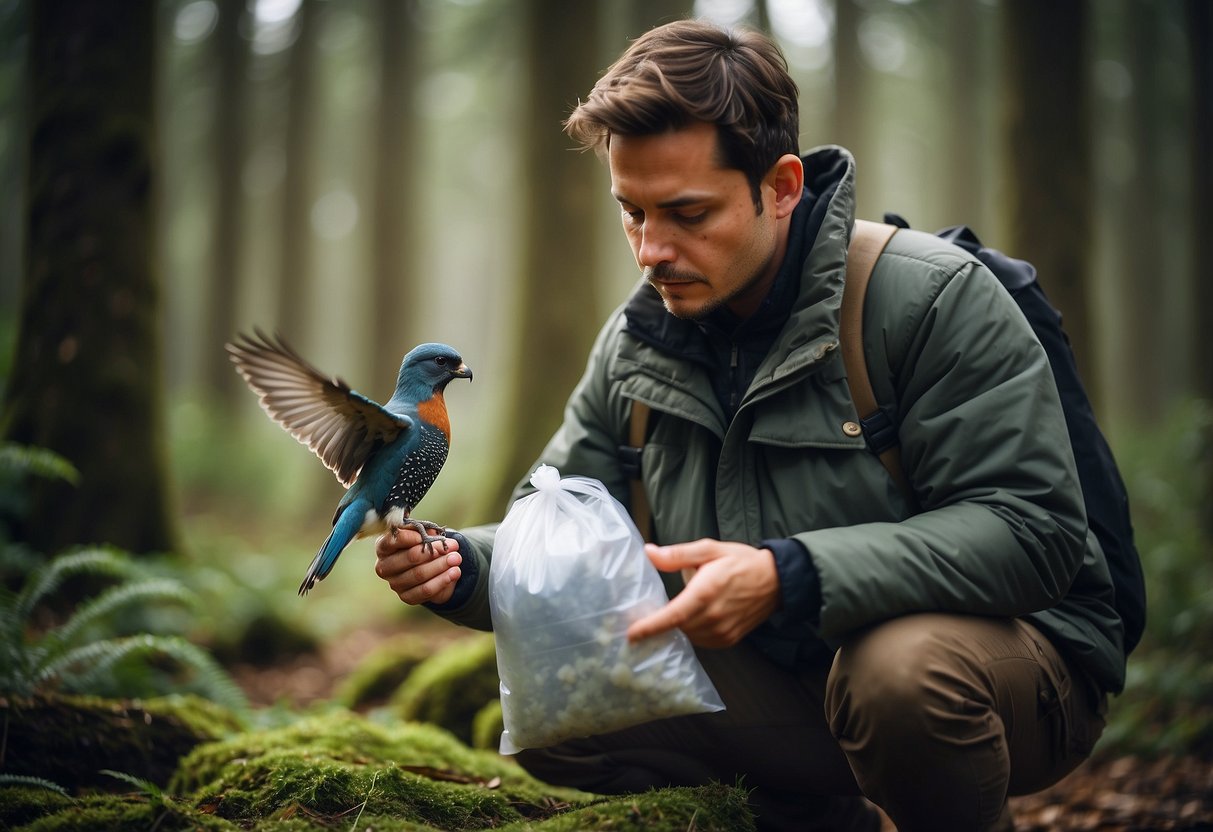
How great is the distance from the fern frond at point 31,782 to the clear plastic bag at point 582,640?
1.62m

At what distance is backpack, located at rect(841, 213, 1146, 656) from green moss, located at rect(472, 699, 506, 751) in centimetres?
247

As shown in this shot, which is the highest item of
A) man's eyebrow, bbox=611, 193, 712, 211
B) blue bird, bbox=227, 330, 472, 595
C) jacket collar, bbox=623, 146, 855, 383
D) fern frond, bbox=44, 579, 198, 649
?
man's eyebrow, bbox=611, 193, 712, 211

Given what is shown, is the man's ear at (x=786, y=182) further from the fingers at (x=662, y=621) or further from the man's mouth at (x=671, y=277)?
the fingers at (x=662, y=621)

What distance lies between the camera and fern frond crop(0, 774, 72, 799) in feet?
9.47

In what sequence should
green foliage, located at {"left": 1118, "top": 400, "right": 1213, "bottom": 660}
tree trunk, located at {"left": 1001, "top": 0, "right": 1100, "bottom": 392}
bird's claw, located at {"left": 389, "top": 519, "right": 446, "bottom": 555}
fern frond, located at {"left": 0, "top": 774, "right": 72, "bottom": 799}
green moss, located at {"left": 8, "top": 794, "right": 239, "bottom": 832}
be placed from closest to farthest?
green moss, located at {"left": 8, "top": 794, "right": 239, "bottom": 832}, bird's claw, located at {"left": 389, "top": 519, "right": 446, "bottom": 555}, fern frond, located at {"left": 0, "top": 774, "right": 72, "bottom": 799}, green foliage, located at {"left": 1118, "top": 400, "right": 1213, "bottom": 660}, tree trunk, located at {"left": 1001, "top": 0, "right": 1100, "bottom": 392}

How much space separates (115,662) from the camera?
4301 mm

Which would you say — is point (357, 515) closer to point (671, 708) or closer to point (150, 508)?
point (671, 708)

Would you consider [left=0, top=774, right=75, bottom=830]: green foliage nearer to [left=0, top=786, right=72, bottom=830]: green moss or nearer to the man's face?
[left=0, top=786, right=72, bottom=830]: green moss

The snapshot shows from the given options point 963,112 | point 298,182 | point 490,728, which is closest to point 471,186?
point 298,182

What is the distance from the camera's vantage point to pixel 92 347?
19.1ft

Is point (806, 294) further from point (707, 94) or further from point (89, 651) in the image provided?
point (89, 651)

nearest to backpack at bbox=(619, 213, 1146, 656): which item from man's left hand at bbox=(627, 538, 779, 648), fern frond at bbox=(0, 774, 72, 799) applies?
man's left hand at bbox=(627, 538, 779, 648)

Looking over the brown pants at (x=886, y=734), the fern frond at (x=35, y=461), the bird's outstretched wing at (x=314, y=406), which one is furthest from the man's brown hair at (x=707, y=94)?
the fern frond at (x=35, y=461)

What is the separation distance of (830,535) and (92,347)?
5.39m
